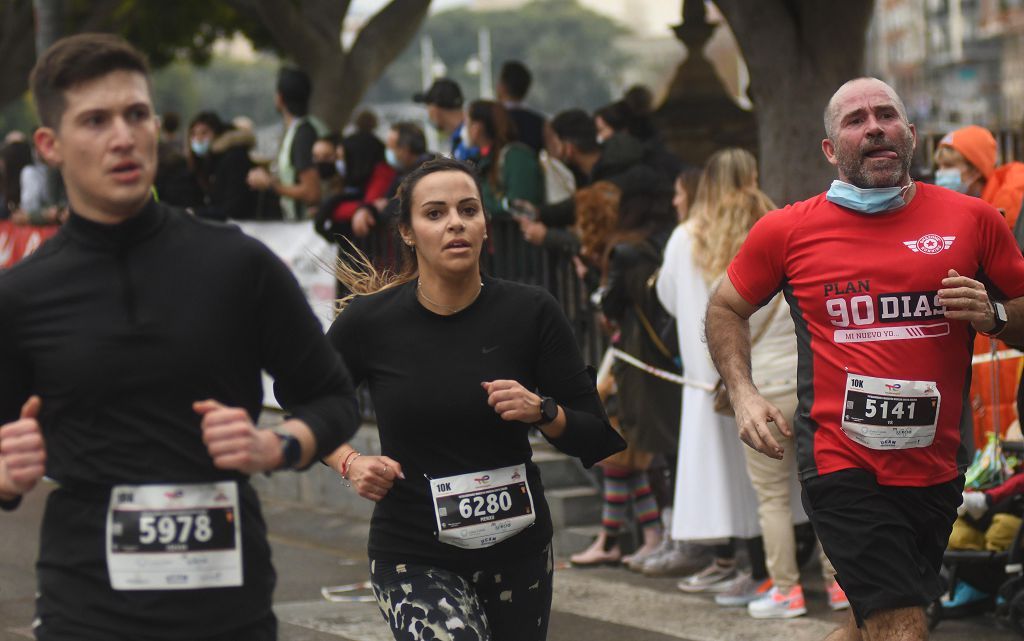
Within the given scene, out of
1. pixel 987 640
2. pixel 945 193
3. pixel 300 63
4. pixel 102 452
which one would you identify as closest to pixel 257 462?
pixel 102 452

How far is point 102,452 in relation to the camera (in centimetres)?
341

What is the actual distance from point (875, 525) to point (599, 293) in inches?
160

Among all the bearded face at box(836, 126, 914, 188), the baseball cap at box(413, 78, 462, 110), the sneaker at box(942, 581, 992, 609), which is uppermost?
the baseball cap at box(413, 78, 462, 110)

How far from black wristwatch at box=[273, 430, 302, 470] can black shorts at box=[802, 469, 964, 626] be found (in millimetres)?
2097

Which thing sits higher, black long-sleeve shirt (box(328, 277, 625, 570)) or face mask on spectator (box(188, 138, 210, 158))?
face mask on spectator (box(188, 138, 210, 158))

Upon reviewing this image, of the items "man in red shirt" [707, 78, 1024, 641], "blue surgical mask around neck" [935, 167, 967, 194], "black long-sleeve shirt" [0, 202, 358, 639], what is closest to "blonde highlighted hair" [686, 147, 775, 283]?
"blue surgical mask around neck" [935, 167, 967, 194]

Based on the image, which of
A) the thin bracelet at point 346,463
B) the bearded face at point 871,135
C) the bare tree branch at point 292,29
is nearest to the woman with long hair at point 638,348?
the bearded face at point 871,135

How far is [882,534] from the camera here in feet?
16.2

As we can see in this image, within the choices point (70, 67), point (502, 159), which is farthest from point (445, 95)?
point (70, 67)

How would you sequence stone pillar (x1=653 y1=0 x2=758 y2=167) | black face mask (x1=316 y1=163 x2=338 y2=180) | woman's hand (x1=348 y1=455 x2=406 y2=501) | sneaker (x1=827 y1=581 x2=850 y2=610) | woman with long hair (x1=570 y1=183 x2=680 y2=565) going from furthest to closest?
stone pillar (x1=653 y1=0 x2=758 y2=167), black face mask (x1=316 y1=163 x2=338 y2=180), woman with long hair (x1=570 y1=183 x2=680 y2=565), sneaker (x1=827 y1=581 x2=850 y2=610), woman's hand (x1=348 y1=455 x2=406 y2=501)

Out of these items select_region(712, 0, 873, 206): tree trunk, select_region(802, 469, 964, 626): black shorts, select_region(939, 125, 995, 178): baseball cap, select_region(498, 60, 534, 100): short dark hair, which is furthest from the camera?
select_region(498, 60, 534, 100): short dark hair

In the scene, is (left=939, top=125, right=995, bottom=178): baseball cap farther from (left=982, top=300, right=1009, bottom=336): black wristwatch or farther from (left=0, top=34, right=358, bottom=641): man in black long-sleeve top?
(left=0, top=34, right=358, bottom=641): man in black long-sleeve top

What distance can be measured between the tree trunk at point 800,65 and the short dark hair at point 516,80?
5.71 ft

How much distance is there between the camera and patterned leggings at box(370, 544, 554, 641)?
445 cm
